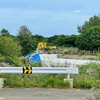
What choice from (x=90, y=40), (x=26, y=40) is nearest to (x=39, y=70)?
(x=26, y=40)

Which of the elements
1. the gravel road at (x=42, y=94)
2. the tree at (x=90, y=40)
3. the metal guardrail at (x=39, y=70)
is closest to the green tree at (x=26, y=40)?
the tree at (x=90, y=40)

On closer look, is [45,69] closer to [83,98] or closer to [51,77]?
[51,77]

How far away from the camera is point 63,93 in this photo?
866 centimetres

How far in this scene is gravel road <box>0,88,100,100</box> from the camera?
7922 millimetres

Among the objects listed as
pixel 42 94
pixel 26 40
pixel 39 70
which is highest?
pixel 26 40

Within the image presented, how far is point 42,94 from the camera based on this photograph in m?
8.46

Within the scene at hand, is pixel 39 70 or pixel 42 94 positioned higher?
pixel 39 70

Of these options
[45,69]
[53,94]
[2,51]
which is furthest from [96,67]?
[2,51]

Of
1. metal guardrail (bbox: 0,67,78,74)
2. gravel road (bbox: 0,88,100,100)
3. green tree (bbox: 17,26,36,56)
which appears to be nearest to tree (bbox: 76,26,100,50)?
green tree (bbox: 17,26,36,56)

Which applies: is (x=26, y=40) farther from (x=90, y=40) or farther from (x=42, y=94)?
(x=42, y=94)

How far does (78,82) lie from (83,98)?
207cm

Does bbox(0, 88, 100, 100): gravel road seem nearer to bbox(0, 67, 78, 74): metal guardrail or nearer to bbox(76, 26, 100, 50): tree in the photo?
bbox(0, 67, 78, 74): metal guardrail

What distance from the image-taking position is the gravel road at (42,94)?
26.0ft

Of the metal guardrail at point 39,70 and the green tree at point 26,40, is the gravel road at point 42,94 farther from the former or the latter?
the green tree at point 26,40
